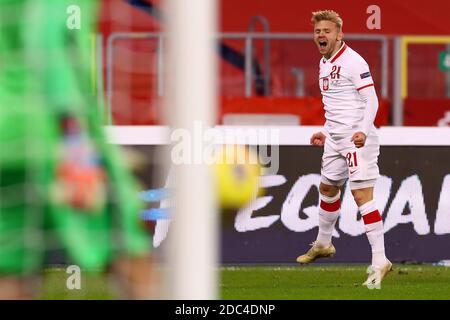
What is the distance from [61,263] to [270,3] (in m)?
2.75

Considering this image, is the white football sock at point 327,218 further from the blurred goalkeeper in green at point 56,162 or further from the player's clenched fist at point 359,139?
the blurred goalkeeper in green at point 56,162

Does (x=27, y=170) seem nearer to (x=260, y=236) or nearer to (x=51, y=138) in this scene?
(x=51, y=138)

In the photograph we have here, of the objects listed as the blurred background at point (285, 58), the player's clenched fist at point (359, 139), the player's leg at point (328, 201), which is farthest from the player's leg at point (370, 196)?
the blurred background at point (285, 58)

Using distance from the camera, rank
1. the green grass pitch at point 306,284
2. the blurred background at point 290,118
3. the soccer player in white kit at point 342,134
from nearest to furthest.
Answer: the green grass pitch at point 306,284 → the soccer player in white kit at point 342,134 → the blurred background at point 290,118

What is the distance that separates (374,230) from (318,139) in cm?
93

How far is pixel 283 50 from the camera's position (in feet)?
39.3

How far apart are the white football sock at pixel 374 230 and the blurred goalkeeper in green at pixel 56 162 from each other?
4.45m

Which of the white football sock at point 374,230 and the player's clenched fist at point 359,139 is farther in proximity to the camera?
the white football sock at point 374,230

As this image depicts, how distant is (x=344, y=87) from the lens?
34.2 feet

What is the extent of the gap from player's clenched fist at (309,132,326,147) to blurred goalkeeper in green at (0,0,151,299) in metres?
4.99

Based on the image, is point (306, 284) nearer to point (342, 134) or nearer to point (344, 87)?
point (342, 134)

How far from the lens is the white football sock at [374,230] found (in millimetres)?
9859

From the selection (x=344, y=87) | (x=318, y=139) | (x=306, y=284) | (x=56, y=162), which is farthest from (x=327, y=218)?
(x=56, y=162)
